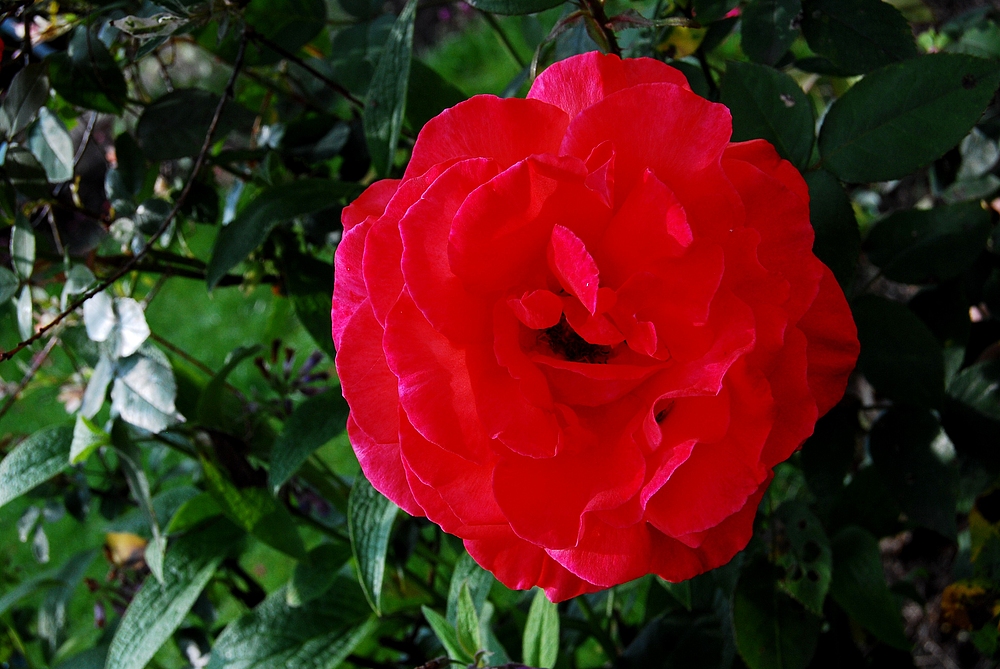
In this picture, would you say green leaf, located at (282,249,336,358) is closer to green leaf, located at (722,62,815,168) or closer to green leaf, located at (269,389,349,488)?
green leaf, located at (269,389,349,488)

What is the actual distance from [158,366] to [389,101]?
306 millimetres

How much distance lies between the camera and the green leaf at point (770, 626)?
2.42 ft

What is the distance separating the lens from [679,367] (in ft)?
1.60

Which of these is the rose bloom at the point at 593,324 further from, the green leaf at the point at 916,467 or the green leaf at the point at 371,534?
the green leaf at the point at 916,467

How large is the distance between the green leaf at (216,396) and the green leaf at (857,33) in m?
0.60

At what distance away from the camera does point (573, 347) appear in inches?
23.0

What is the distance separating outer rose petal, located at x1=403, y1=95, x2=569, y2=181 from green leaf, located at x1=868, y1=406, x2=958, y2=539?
20.1 inches

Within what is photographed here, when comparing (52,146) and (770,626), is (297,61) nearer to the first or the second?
(52,146)

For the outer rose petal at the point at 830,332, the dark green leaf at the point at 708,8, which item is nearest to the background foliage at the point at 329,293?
the dark green leaf at the point at 708,8

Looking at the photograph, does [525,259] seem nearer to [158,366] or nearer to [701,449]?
[701,449]

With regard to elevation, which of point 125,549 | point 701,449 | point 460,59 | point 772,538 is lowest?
point 460,59

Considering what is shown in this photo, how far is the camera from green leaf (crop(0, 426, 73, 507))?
735 millimetres

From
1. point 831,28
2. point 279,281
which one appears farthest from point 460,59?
point 831,28

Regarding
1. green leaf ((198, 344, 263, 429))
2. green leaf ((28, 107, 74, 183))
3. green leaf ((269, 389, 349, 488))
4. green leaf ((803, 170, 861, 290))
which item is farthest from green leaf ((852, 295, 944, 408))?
green leaf ((28, 107, 74, 183))
